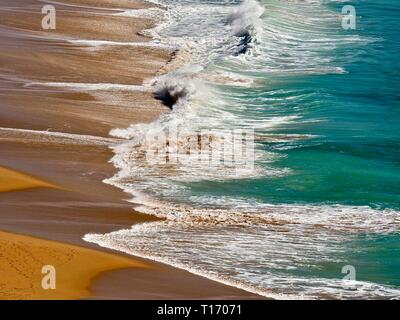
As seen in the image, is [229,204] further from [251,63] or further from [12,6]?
[12,6]

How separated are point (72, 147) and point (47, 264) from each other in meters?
7.23

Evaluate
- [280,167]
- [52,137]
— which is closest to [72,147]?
[52,137]

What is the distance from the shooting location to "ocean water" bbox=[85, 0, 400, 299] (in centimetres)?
1419

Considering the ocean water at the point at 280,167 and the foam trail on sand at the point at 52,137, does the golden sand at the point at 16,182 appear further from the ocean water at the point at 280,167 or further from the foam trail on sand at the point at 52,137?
the foam trail on sand at the point at 52,137

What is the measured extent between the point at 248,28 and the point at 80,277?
23288 millimetres

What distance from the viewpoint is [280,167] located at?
63.9 ft

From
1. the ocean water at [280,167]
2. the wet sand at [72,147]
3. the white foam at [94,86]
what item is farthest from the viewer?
the white foam at [94,86]

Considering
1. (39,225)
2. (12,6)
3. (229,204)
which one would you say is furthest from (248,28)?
(39,225)

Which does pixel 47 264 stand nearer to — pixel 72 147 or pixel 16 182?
pixel 16 182
